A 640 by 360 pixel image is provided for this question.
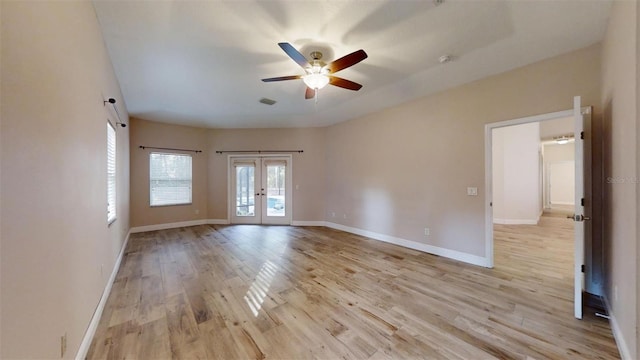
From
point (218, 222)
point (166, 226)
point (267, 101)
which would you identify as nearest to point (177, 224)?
point (166, 226)

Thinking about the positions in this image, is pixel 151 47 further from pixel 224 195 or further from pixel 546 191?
pixel 546 191

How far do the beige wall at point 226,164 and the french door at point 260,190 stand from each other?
218 millimetres

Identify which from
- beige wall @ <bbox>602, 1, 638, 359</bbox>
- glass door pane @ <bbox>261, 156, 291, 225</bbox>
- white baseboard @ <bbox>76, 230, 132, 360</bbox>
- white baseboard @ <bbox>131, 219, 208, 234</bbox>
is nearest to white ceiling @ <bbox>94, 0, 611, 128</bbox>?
beige wall @ <bbox>602, 1, 638, 359</bbox>

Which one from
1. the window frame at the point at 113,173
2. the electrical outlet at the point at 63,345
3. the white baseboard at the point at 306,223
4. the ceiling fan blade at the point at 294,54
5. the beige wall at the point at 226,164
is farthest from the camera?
the white baseboard at the point at 306,223

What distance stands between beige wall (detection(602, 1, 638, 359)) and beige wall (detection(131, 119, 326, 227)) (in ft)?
16.5

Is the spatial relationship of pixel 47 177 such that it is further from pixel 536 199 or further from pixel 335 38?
pixel 536 199

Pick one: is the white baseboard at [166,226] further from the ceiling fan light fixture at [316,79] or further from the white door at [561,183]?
the white door at [561,183]

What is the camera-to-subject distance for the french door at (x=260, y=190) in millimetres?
6660

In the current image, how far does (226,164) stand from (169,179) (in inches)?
57.7

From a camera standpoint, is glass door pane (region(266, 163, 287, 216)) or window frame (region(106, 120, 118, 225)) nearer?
window frame (region(106, 120, 118, 225))

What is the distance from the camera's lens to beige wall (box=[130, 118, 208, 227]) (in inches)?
221

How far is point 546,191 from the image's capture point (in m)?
9.91

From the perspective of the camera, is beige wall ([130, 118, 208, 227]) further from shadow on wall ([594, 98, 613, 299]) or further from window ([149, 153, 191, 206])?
shadow on wall ([594, 98, 613, 299])

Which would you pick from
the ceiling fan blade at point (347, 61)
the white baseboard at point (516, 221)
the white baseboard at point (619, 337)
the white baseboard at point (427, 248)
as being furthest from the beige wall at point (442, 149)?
the white baseboard at point (516, 221)
